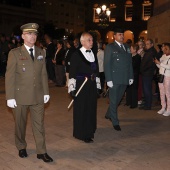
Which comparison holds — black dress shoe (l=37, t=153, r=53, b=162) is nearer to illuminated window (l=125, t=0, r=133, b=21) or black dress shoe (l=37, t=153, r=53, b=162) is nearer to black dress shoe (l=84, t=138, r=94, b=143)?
black dress shoe (l=84, t=138, r=94, b=143)

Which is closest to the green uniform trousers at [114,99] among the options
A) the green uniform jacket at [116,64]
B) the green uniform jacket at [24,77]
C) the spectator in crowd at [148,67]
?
the green uniform jacket at [116,64]

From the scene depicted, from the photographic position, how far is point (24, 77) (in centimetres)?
486

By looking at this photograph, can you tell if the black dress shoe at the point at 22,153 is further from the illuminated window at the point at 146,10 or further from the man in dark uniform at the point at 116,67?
the illuminated window at the point at 146,10

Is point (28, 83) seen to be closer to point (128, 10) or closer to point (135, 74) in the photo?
point (135, 74)

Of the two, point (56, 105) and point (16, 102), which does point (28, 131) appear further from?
point (56, 105)

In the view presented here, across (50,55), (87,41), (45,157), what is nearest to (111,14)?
(50,55)

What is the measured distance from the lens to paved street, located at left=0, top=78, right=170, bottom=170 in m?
4.97

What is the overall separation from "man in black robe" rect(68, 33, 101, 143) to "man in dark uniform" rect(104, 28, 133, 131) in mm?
721

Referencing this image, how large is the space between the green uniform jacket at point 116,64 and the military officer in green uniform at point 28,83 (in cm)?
210

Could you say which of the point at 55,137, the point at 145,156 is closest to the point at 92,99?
the point at 55,137

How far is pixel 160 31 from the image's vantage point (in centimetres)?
1411

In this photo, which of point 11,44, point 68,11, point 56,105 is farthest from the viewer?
point 68,11

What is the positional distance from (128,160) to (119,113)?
354 centimetres

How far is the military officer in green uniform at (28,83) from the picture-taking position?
4805 mm
